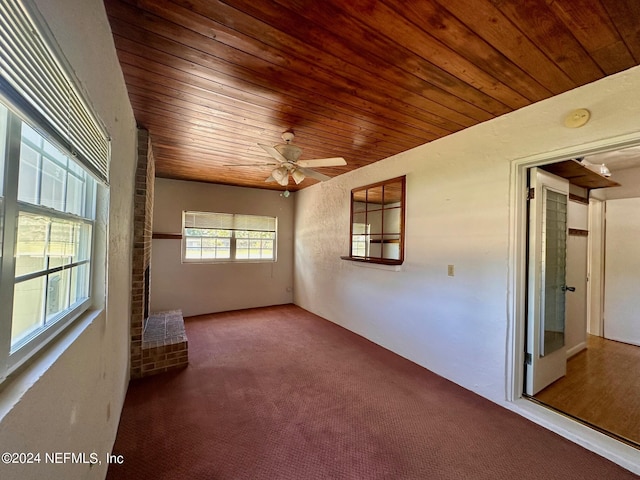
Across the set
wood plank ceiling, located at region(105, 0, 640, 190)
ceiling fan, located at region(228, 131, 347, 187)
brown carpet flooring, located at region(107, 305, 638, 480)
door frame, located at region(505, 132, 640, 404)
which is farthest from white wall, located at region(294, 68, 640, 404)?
ceiling fan, located at region(228, 131, 347, 187)

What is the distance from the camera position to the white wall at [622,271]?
361 cm

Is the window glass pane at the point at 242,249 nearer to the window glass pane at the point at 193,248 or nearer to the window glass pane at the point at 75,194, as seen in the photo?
the window glass pane at the point at 193,248

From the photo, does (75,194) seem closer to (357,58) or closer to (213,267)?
(357,58)

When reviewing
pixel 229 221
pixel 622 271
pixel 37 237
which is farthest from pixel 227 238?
pixel 622 271

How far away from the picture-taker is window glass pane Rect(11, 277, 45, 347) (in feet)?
2.38

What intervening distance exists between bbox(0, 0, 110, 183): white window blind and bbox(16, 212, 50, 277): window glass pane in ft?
0.80

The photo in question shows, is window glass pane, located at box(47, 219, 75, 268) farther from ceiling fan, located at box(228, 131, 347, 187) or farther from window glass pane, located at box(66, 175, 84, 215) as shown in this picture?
ceiling fan, located at box(228, 131, 347, 187)

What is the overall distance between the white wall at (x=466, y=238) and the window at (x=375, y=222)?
20cm

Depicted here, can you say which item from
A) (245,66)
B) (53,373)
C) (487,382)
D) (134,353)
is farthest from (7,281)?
(487,382)

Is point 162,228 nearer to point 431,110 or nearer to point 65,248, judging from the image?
point 65,248

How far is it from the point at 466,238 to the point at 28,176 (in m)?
2.81

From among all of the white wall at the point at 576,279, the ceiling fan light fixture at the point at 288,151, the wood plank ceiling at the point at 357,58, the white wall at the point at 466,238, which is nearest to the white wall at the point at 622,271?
the white wall at the point at 576,279

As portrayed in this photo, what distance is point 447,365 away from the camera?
105 inches

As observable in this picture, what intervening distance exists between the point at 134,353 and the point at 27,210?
238 centimetres
